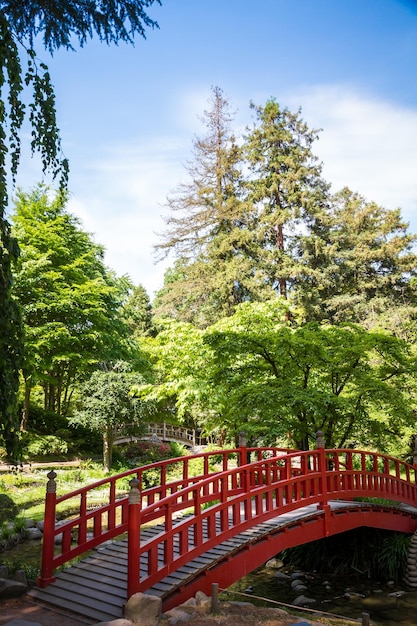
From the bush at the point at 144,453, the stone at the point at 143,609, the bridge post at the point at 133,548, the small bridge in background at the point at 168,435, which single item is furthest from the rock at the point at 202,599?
the small bridge in background at the point at 168,435

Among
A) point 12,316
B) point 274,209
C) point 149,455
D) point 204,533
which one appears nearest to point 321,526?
point 204,533

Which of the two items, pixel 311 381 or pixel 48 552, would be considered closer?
pixel 48 552

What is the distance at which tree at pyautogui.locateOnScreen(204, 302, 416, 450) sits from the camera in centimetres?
1027

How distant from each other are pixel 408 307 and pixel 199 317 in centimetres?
990

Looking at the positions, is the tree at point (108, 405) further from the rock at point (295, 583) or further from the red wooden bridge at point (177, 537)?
the red wooden bridge at point (177, 537)

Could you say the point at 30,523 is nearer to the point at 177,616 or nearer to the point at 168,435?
the point at 177,616

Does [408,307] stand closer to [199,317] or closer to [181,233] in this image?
[199,317]

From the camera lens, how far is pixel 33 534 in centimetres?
1003

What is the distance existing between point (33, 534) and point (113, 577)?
4.82 meters

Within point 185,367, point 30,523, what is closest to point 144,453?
point 185,367

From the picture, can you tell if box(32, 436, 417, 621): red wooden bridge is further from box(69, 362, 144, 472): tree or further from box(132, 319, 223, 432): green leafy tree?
box(69, 362, 144, 472): tree

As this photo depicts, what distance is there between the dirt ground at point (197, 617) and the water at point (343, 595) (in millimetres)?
2451

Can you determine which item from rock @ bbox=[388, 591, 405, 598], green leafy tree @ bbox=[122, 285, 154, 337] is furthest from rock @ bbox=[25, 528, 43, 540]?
green leafy tree @ bbox=[122, 285, 154, 337]

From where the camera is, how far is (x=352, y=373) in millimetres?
10836
